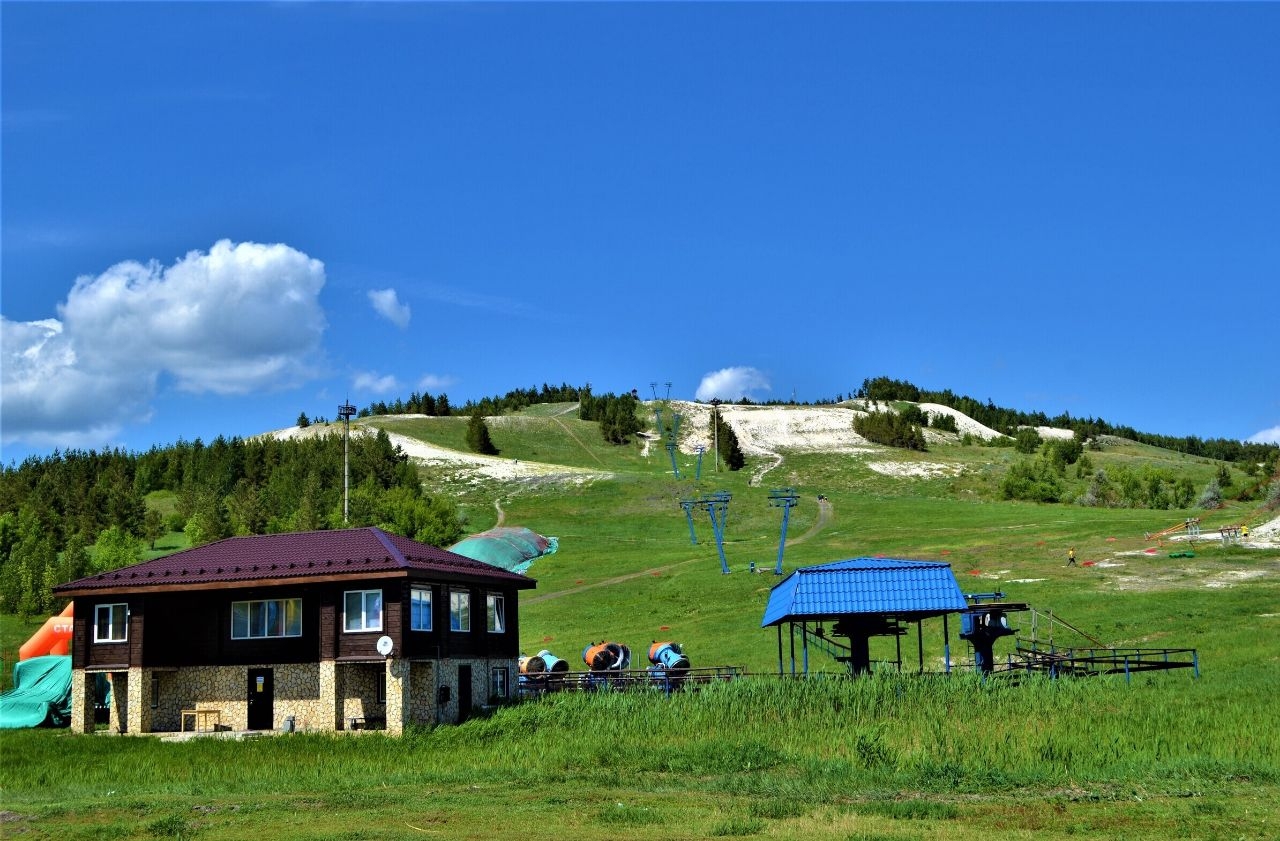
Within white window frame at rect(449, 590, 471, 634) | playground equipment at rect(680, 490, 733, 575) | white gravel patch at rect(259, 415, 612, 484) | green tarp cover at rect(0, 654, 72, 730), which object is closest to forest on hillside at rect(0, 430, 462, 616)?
white gravel patch at rect(259, 415, 612, 484)

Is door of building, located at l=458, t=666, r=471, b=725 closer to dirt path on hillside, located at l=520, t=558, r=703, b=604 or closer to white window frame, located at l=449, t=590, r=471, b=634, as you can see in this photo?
white window frame, located at l=449, t=590, r=471, b=634

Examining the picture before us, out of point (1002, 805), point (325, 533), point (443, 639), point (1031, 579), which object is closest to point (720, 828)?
point (1002, 805)

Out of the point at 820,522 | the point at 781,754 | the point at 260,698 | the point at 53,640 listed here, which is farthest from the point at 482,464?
the point at 781,754

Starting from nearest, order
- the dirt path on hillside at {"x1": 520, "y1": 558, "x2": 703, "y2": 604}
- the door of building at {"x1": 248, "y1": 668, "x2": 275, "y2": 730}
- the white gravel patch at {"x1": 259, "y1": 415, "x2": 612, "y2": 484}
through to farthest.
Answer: the door of building at {"x1": 248, "y1": 668, "x2": 275, "y2": 730}
the dirt path on hillside at {"x1": 520, "y1": 558, "x2": 703, "y2": 604}
the white gravel patch at {"x1": 259, "y1": 415, "x2": 612, "y2": 484}

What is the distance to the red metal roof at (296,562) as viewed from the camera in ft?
151

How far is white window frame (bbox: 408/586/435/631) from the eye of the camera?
45.6 m

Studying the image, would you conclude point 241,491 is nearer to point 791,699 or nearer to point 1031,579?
point 1031,579

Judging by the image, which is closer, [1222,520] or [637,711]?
[637,711]

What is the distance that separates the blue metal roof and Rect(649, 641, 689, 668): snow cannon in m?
6.61

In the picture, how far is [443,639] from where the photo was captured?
46906mm

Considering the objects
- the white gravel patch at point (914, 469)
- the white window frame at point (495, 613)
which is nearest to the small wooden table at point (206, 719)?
the white window frame at point (495, 613)

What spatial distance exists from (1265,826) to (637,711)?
70.3 ft

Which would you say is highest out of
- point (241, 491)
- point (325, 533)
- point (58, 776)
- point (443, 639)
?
point (241, 491)

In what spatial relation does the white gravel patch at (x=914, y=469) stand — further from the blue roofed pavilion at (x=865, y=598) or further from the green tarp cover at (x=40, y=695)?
the green tarp cover at (x=40, y=695)
